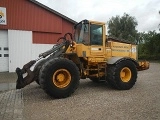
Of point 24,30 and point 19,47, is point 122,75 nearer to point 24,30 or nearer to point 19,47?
point 19,47

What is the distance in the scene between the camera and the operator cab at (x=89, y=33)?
9.01 metres

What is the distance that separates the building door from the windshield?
910 centimetres

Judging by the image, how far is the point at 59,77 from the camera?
7.97m

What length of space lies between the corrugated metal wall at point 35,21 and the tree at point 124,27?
102ft

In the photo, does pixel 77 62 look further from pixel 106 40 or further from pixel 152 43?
pixel 152 43

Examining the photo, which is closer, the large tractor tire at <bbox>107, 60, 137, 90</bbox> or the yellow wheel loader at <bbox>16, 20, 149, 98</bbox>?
the yellow wheel loader at <bbox>16, 20, 149, 98</bbox>

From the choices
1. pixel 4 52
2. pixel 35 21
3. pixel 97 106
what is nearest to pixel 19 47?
pixel 4 52

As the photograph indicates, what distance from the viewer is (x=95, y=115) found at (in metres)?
5.98

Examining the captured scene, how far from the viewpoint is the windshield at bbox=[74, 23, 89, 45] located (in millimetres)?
9039

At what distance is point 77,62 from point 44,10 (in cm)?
1054

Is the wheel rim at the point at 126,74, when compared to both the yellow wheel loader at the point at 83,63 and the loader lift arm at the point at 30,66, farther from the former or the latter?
the loader lift arm at the point at 30,66

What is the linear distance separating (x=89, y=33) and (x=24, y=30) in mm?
9901

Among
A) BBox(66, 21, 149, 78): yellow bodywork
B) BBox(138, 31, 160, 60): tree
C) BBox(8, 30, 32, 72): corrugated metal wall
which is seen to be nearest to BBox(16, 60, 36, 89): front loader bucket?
BBox(66, 21, 149, 78): yellow bodywork

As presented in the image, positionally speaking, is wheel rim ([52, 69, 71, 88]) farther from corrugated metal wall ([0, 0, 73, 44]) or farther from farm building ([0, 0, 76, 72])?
corrugated metal wall ([0, 0, 73, 44])
